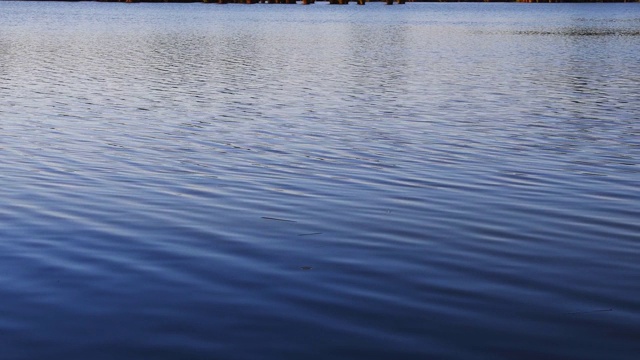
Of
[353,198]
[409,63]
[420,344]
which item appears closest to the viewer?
[420,344]

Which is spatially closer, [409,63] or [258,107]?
[258,107]

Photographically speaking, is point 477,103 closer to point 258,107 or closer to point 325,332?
point 258,107

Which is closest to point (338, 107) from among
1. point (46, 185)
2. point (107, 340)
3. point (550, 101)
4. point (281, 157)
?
point (550, 101)

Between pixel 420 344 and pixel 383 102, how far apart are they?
88.0 ft

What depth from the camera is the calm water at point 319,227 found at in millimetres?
10211

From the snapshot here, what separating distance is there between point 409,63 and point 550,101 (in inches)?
876

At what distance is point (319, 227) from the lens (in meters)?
15.3

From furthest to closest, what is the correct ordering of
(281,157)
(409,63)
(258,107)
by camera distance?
(409,63)
(258,107)
(281,157)

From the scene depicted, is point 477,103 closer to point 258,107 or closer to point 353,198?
point 258,107

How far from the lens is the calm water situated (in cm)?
1021

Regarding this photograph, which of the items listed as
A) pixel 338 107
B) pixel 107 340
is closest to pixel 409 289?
pixel 107 340

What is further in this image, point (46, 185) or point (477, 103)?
point (477, 103)

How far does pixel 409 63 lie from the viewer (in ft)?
190

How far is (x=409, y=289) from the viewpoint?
466 inches
